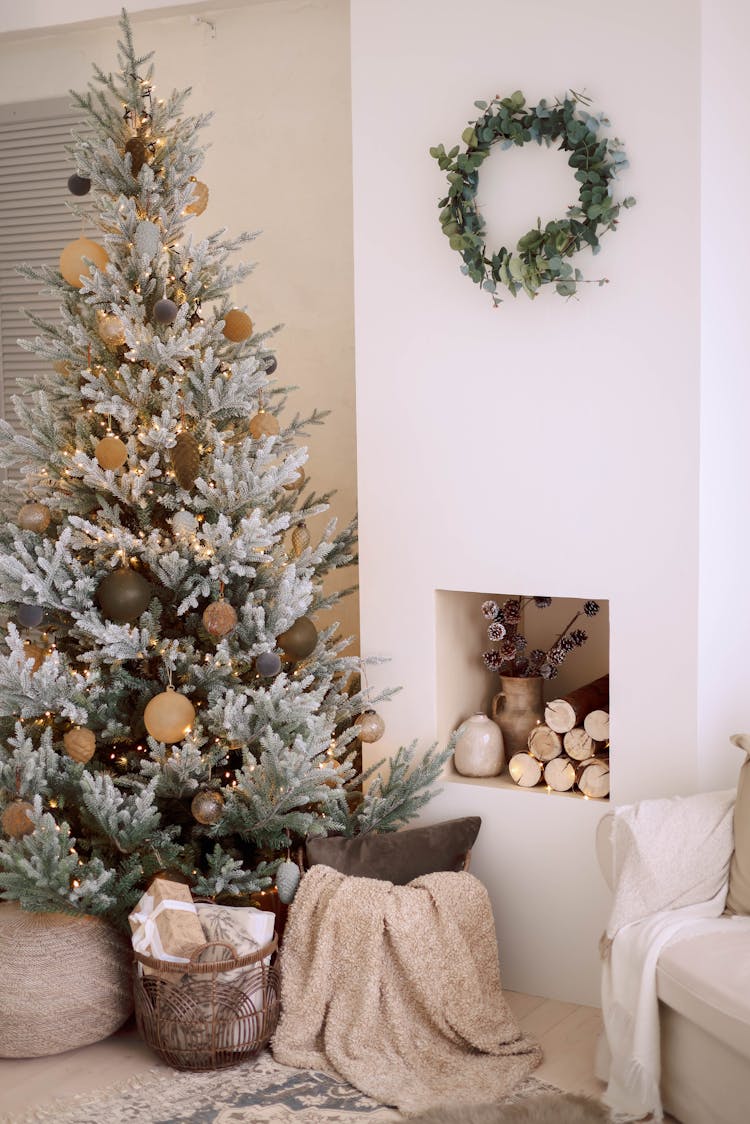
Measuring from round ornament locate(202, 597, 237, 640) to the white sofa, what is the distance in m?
1.18

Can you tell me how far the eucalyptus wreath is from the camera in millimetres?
2766

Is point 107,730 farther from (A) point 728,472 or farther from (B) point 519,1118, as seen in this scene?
(A) point 728,472

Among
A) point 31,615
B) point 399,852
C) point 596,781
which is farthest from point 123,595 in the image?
point 596,781

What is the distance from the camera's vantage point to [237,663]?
9.57ft

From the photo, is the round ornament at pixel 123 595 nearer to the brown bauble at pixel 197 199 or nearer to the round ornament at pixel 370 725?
the round ornament at pixel 370 725

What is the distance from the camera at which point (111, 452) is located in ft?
9.12

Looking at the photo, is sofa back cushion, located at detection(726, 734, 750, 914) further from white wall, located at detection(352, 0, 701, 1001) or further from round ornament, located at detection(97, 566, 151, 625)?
round ornament, located at detection(97, 566, 151, 625)

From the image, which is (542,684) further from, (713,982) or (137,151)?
(137,151)

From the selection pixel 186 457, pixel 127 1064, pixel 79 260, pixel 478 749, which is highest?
pixel 79 260

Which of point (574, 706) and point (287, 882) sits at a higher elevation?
point (574, 706)

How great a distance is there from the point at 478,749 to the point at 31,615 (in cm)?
120

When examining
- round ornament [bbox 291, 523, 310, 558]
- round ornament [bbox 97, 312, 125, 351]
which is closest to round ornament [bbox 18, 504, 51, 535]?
round ornament [bbox 97, 312, 125, 351]

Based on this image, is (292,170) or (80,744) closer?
(80,744)

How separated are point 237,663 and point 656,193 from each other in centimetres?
147
